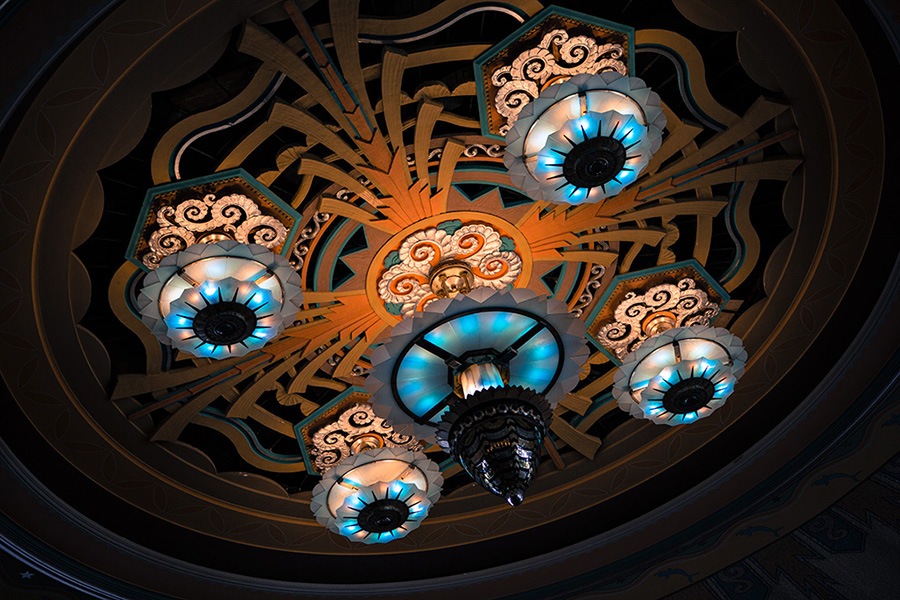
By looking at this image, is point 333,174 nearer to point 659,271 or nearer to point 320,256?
point 320,256

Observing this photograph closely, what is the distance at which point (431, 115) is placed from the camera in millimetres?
3754

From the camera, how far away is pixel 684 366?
13.6 ft

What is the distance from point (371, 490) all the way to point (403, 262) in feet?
5.30

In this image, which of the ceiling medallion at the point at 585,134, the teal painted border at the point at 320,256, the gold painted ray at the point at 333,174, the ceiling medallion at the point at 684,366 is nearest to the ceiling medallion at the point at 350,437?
the teal painted border at the point at 320,256

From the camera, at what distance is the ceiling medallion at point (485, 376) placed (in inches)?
138

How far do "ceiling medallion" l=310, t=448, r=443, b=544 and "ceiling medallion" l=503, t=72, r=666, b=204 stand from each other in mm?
2060

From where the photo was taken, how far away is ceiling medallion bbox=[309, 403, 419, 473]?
507 centimetres

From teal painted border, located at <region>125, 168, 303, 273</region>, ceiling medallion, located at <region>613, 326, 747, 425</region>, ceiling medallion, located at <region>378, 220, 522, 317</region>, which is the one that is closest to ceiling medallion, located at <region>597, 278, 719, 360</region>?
ceiling medallion, located at <region>613, 326, 747, 425</region>

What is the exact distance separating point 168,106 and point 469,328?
7.17 feet

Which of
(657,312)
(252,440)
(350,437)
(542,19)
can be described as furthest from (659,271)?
(252,440)

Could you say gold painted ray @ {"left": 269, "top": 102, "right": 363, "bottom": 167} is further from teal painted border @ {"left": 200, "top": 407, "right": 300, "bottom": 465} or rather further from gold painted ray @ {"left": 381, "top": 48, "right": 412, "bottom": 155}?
teal painted border @ {"left": 200, "top": 407, "right": 300, "bottom": 465}

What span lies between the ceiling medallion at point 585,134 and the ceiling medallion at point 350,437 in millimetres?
2530

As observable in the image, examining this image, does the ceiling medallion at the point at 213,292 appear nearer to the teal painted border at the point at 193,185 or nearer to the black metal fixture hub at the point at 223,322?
the black metal fixture hub at the point at 223,322

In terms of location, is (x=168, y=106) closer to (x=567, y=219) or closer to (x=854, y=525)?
(x=567, y=219)
